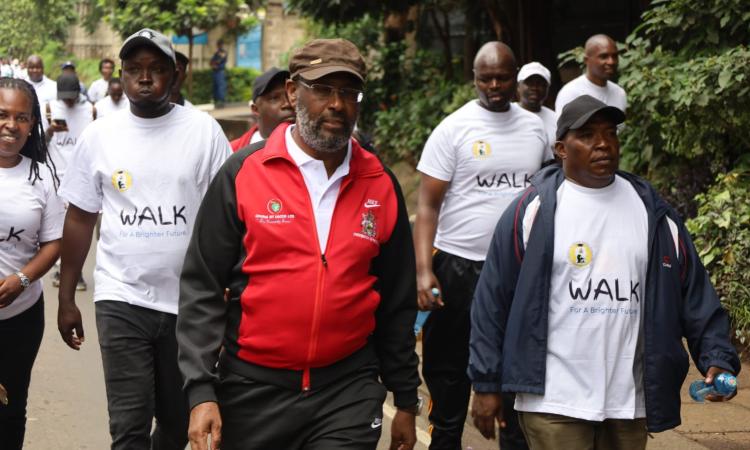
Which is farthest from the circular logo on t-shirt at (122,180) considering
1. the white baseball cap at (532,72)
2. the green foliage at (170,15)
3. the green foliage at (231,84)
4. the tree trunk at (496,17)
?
the green foliage at (231,84)

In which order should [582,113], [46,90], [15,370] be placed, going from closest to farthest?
[582,113] → [15,370] → [46,90]

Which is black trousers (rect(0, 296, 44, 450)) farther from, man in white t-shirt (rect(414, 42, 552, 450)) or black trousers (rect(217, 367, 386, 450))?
man in white t-shirt (rect(414, 42, 552, 450))

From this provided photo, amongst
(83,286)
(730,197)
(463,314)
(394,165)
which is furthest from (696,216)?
(394,165)

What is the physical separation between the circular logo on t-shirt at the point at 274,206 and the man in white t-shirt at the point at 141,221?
1289mm

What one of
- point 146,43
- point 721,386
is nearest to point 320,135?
point 146,43

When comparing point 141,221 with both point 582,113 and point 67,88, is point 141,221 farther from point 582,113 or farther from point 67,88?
point 67,88

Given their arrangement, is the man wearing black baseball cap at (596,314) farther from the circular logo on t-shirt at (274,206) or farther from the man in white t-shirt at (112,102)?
the man in white t-shirt at (112,102)

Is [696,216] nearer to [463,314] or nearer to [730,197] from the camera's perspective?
[730,197]

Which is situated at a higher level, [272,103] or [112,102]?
[272,103]

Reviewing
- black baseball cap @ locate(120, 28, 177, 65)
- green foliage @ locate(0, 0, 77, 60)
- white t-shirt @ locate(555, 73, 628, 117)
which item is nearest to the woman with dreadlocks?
black baseball cap @ locate(120, 28, 177, 65)

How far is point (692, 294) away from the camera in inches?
176

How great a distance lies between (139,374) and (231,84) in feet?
103

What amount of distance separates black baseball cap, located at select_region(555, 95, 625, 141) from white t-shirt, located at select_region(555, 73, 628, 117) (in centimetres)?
472

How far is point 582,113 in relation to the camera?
4.46 m
